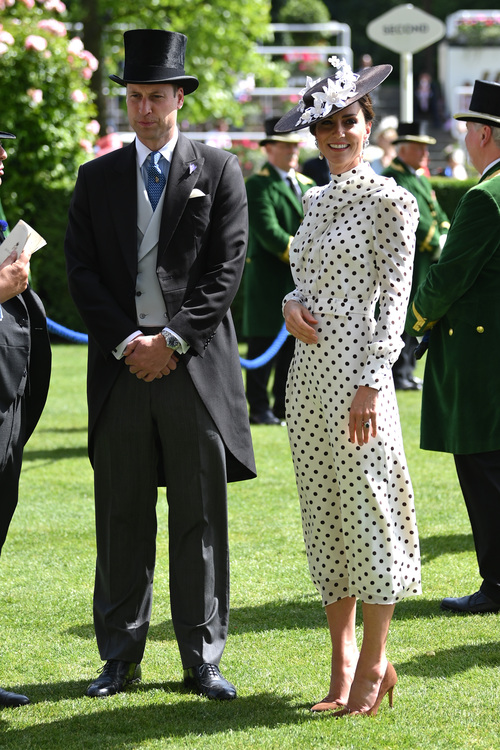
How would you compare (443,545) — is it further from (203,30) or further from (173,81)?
(203,30)

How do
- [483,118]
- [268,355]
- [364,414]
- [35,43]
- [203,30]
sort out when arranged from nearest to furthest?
[364,414], [483,118], [268,355], [35,43], [203,30]

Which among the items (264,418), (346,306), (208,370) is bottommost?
(264,418)

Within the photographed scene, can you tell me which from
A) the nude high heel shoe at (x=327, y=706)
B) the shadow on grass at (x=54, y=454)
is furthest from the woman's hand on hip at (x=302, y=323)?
the shadow on grass at (x=54, y=454)

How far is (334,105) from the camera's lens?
12.2 feet

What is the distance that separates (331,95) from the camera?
3723 mm

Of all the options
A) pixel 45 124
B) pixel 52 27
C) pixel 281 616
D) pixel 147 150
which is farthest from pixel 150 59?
pixel 52 27

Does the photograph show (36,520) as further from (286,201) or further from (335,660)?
(286,201)

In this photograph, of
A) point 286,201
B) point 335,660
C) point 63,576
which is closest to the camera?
point 335,660

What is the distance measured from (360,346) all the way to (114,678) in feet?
5.01

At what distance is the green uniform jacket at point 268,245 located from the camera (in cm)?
946

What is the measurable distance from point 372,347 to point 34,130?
11687 mm

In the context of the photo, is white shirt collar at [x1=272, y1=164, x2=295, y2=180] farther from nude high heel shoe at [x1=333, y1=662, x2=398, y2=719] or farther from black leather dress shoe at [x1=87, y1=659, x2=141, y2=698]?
nude high heel shoe at [x1=333, y1=662, x2=398, y2=719]

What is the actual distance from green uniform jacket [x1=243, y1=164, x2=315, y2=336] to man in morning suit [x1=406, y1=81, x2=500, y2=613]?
4485 millimetres

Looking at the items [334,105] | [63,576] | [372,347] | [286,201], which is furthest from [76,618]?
[286,201]
